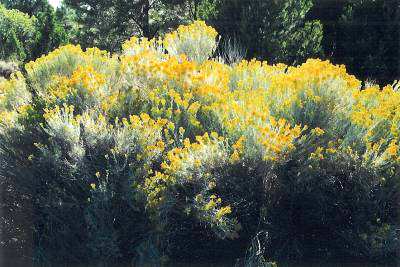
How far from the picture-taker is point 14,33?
27.3m

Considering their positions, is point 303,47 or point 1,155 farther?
point 303,47

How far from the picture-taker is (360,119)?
4234mm

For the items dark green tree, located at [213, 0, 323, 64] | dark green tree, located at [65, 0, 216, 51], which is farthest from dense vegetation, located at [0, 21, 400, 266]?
dark green tree, located at [65, 0, 216, 51]

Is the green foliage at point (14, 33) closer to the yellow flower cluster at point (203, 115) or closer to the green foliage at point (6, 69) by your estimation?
the green foliage at point (6, 69)

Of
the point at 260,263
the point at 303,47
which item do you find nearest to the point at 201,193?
the point at 260,263

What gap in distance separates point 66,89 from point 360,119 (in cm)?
256

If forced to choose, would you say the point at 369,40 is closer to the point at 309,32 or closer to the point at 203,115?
the point at 309,32

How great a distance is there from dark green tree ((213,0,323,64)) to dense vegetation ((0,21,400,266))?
22.5 ft

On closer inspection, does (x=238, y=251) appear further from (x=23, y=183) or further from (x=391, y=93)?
(x=391, y=93)

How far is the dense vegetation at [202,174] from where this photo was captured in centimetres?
396

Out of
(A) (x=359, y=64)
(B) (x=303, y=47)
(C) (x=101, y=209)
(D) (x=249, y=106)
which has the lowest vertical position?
(A) (x=359, y=64)

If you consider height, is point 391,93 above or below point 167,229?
above

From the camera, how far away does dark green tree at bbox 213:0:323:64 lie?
11.3 meters

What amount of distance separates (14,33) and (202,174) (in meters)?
26.1
